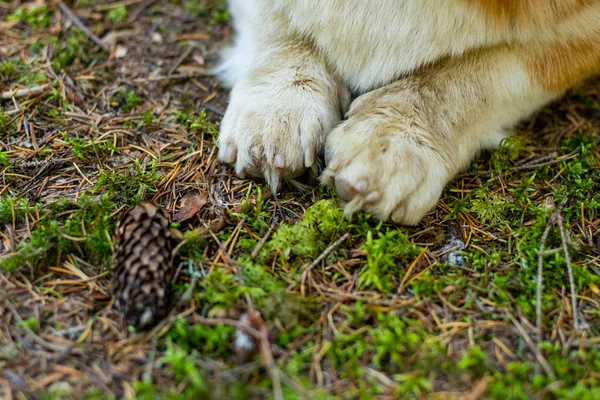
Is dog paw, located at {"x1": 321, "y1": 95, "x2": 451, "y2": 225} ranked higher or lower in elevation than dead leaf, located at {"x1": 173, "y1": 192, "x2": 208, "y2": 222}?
higher

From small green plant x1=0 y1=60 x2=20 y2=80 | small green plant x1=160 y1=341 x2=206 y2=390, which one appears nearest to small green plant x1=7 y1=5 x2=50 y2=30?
small green plant x1=0 y1=60 x2=20 y2=80

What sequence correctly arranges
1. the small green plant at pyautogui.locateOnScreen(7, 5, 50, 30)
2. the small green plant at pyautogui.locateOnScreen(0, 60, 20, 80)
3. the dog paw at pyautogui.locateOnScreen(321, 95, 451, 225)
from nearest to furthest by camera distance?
the dog paw at pyautogui.locateOnScreen(321, 95, 451, 225)
the small green plant at pyautogui.locateOnScreen(0, 60, 20, 80)
the small green plant at pyautogui.locateOnScreen(7, 5, 50, 30)

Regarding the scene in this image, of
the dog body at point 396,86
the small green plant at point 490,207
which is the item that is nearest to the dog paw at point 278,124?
the dog body at point 396,86

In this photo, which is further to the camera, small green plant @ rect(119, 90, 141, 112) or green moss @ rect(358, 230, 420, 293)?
small green plant @ rect(119, 90, 141, 112)

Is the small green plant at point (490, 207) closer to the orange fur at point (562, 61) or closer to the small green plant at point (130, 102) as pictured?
the orange fur at point (562, 61)

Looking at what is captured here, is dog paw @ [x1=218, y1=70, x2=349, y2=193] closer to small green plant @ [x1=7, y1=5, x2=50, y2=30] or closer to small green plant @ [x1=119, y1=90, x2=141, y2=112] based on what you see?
small green plant @ [x1=119, y1=90, x2=141, y2=112]
